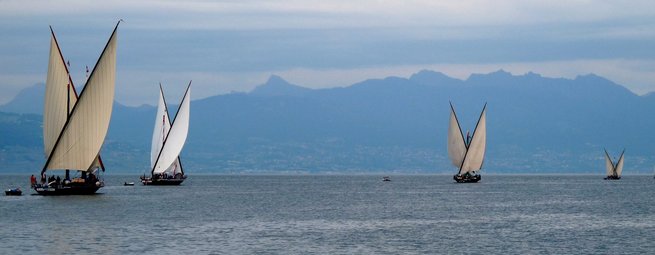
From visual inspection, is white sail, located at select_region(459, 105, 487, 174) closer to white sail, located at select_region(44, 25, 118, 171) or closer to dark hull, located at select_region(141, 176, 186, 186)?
dark hull, located at select_region(141, 176, 186, 186)

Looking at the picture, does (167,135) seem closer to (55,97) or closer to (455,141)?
(455,141)

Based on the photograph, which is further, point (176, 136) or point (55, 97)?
point (176, 136)

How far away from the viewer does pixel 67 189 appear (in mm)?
110875

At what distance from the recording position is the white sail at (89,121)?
103562 millimetres

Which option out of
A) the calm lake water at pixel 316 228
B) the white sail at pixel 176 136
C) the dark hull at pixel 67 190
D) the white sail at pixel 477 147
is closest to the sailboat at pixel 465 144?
the white sail at pixel 477 147

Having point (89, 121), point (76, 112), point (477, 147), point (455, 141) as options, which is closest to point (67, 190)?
point (89, 121)

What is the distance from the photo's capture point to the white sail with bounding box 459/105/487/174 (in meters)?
173

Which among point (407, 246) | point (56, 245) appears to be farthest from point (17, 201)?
point (407, 246)

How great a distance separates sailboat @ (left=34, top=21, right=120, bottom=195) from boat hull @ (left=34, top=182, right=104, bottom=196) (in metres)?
2.99

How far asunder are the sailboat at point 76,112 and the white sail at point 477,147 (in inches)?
3071

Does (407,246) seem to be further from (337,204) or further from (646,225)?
(337,204)

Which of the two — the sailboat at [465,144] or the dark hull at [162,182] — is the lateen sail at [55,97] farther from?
the sailboat at [465,144]

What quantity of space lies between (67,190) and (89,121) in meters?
9.96

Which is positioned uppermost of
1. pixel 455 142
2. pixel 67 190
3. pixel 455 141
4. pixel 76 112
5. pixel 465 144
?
pixel 455 141
